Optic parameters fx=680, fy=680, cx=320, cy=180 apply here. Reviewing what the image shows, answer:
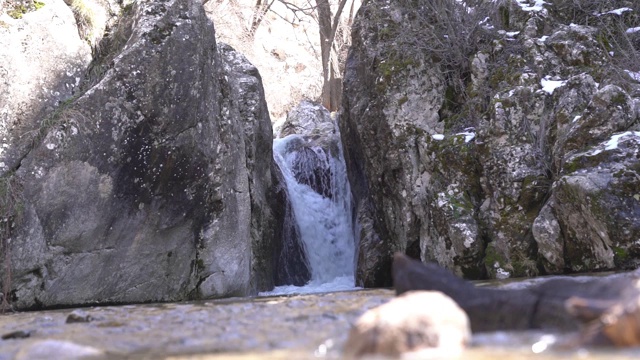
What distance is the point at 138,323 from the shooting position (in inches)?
215

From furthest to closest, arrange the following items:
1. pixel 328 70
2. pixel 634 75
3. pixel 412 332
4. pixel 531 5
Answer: pixel 328 70
pixel 531 5
pixel 634 75
pixel 412 332

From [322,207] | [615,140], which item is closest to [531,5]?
[615,140]

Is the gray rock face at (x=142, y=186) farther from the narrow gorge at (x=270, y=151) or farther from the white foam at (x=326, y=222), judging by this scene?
the white foam at (x=326, y=222)

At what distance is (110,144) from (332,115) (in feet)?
38.0

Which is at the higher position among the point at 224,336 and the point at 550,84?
the point at 550,84

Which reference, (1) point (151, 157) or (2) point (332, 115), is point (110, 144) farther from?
(2) point (332, 115)

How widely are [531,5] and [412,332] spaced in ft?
33.8

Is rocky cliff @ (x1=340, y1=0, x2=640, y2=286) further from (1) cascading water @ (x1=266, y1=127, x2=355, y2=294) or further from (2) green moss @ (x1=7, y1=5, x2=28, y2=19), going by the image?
(2) green moss @ (x1=7, y1=5, x2=28, y2=19)

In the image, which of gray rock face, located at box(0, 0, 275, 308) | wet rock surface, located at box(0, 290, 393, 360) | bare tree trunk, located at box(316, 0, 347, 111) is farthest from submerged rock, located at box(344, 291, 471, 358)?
bare tree trunk, located at box(316, 0, 347, 111)

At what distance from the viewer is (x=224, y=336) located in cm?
439

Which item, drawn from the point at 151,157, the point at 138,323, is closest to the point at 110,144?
the point at 151,157

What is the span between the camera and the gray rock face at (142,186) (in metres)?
8.52

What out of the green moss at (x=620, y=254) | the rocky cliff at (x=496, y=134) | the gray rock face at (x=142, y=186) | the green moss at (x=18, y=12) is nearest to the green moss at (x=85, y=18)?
the gray rock face at (x=142, y=186)

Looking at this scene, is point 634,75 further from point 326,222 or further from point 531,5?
point 326,222
